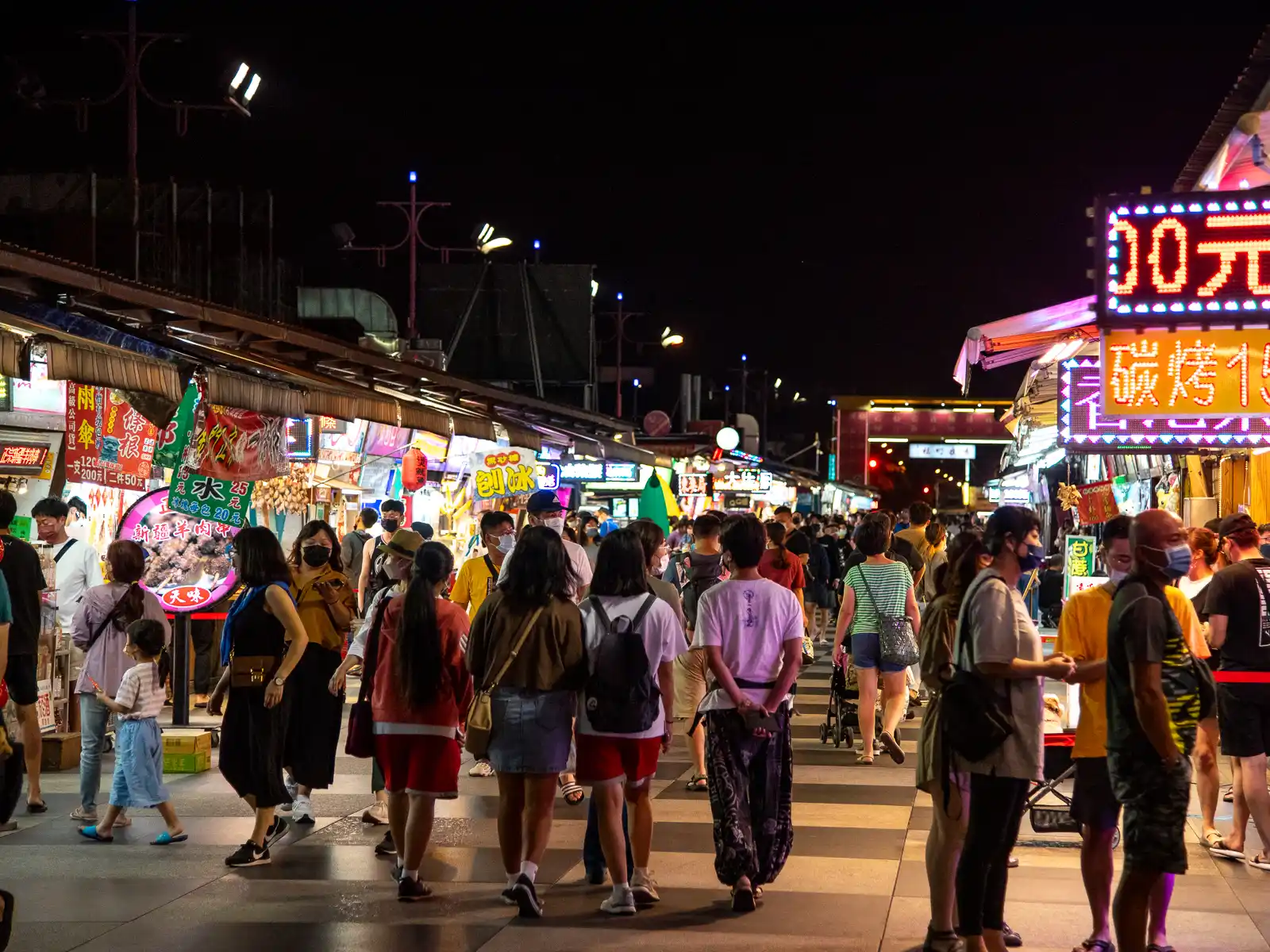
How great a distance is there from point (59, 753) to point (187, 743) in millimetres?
921

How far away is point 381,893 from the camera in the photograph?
7.31m

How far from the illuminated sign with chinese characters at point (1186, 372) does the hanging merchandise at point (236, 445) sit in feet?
21.1

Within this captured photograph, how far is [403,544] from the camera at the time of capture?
848cm

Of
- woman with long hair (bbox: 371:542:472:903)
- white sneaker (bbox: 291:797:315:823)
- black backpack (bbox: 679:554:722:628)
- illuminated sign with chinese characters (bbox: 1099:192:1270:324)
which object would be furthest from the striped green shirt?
woman with long hair (bbox: 371:542:472:903)

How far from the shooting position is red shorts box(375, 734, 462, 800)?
7.24 metres

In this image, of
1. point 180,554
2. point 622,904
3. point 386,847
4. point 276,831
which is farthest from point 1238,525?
point 180,554

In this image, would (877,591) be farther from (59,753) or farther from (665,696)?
(59,753)

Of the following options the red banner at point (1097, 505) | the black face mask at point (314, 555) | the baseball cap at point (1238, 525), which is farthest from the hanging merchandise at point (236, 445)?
the red banner at point (1097, 505)

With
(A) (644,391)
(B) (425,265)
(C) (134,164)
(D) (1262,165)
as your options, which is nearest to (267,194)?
(B) (425,265)

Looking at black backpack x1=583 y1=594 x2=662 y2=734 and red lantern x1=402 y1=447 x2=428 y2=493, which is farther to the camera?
red lantern x1=402 y1=447 x2=428 y2=493

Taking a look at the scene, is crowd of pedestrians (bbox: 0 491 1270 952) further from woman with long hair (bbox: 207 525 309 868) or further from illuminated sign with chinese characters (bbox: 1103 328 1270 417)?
illuminated sign with chinese characters (bbox: 1103 328 1270 417)

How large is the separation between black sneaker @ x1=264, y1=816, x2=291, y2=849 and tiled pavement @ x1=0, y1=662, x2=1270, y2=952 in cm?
10

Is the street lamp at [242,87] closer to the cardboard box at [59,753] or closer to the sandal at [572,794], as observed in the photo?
the cardboard box at [59,753]

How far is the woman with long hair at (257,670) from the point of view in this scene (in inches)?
317
